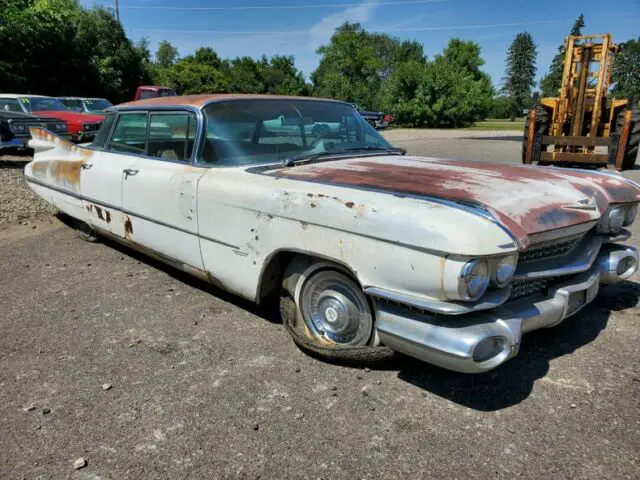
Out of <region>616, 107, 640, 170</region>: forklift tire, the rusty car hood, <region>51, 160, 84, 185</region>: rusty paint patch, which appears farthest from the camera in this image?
<region>616, 107, 640, 170</region>: forklift tire

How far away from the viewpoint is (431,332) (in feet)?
7.64

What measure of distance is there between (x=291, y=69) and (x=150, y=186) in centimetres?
6256

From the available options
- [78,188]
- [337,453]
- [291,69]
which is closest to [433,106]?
[291,69]

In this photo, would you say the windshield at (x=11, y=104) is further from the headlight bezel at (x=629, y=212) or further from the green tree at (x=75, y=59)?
the headlight bezel at (x=629, y=212)

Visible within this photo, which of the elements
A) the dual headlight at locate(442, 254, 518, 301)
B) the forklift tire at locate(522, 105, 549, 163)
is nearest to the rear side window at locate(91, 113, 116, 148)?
the dual headlight at locate(442, 254, 518, 301)

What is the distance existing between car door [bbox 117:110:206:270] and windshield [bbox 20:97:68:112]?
1132 cm

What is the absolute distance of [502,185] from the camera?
275 centimetres

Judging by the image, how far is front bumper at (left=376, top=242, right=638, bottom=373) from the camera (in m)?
2.27

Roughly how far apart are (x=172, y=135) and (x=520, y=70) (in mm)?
99220

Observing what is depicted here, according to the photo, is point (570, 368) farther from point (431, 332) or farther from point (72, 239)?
point (72, 239)

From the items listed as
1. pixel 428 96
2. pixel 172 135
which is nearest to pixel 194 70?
pixel 428 96

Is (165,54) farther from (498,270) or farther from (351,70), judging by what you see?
(498,270)

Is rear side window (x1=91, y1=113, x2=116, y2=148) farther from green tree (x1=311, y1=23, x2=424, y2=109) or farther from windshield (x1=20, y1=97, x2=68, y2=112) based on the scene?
green tree (x1=311, y1=23, x2=424, y2=109)

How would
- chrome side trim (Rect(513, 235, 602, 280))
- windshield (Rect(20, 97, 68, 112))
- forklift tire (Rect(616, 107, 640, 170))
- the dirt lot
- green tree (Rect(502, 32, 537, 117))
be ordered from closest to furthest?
the dirt lot → chrome side trim (Rect(513, 235, 602, 280)) → forklift tire (Rect(616, 107, 640, 170)) → windshield (Rect(20, 97, 68, 112)) → green tree (Rect(502, 32, 537, 117))
